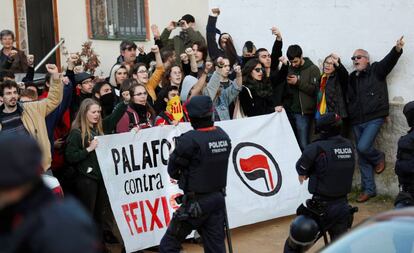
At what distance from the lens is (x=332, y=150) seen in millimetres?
7211

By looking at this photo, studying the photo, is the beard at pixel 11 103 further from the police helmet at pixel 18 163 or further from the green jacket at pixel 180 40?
the green jacket at pixel 180 40

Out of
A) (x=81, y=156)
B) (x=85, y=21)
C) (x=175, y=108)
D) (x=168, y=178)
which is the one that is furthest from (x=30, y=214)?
(x=85, y=21)

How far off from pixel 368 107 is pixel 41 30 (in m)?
7.89

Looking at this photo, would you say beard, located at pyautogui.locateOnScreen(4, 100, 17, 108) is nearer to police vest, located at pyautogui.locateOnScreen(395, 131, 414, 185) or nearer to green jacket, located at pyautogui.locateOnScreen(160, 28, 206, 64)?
police vest, located at pyautogui.locateOnScreen(395, 131, 414, 185)

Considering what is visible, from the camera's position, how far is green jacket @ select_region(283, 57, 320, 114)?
36.1ft

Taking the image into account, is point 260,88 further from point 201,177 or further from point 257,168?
point 201,177

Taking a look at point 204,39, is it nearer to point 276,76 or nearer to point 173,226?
point 276,76

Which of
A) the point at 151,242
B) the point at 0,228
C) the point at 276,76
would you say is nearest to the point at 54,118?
the point at 151,242

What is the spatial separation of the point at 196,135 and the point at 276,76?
4395mm

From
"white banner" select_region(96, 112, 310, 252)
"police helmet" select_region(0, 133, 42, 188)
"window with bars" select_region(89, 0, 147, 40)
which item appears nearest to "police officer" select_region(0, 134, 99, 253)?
"police helmet" select_region(0, 133, 42, 188)

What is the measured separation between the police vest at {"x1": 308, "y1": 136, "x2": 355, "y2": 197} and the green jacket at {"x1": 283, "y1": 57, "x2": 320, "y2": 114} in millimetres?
3751

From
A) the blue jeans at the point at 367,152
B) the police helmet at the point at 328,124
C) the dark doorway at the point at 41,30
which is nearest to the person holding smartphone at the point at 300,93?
the blue jeans at the point at 367,152

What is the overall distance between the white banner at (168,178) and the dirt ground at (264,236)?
0.15 metres

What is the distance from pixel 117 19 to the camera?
50.4 feet
